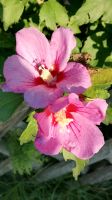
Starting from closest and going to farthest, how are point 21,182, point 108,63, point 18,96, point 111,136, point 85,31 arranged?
1. point 18,96
2. point 108,63
3. point 85,31
4. point 111,136
5. point 21,182

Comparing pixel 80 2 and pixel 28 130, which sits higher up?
pixel 80 2

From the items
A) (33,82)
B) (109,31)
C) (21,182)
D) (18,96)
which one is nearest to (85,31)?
(109,31)

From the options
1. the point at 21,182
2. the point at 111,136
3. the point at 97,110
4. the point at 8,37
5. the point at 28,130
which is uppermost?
the point at 8,37

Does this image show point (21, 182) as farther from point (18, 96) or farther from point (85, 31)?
point (18, 96)

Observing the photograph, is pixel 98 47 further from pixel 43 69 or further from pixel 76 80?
pixel 76 80

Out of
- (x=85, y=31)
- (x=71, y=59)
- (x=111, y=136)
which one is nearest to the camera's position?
(x=71, y=59)

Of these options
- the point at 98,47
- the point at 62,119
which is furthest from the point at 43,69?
the point at 98,47

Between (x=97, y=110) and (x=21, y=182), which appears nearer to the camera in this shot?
(x=97, y=110)
